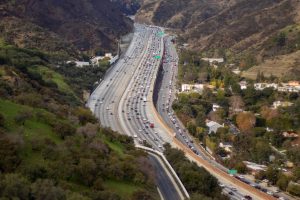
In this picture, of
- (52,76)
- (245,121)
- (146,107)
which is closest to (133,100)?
(146,107)

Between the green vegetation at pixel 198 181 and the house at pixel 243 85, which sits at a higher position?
the house at pixel 243 85

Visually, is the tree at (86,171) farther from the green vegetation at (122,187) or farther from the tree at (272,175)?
the tree at (272,175)

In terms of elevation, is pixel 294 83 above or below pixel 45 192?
above

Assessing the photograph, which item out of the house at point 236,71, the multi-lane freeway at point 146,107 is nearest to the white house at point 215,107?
the multi-lane freeway at point 146,107

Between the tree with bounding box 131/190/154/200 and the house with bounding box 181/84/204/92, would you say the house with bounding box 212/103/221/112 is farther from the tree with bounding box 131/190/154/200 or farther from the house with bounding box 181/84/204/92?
the tree with bounding box 131/190/154/200

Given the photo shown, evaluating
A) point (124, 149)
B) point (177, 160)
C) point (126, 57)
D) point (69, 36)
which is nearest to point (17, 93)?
point (124, 149)

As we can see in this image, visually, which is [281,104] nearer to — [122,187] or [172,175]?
[172,175]
